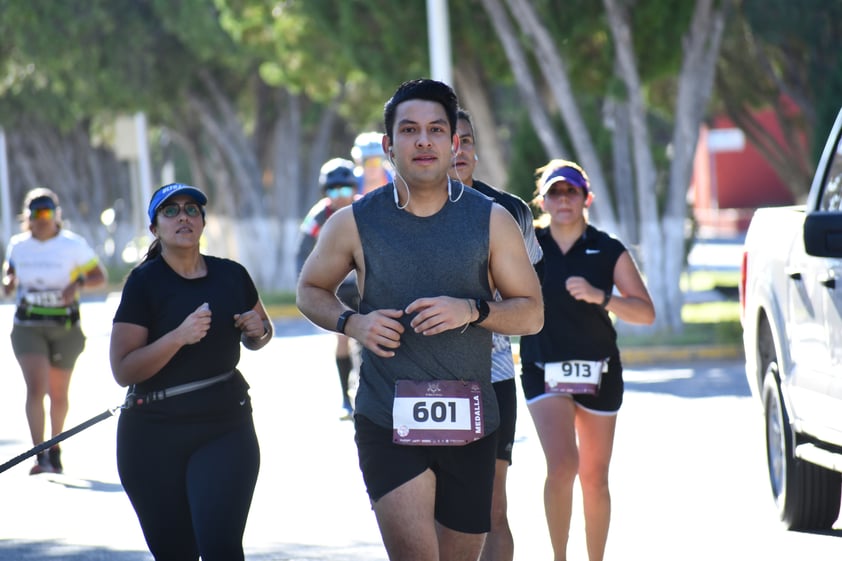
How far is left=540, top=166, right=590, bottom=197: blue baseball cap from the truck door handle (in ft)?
3.97

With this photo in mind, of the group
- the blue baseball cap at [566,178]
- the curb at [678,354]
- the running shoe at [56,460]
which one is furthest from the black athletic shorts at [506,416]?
the curb at [678,354]

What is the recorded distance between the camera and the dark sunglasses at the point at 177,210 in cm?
598

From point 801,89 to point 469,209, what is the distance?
2222 cm

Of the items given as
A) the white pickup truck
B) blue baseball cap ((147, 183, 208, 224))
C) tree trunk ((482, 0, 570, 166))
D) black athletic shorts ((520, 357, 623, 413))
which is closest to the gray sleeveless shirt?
blue baseball cap ((147, 183, 208, 224))

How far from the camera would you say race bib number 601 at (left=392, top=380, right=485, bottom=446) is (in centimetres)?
487

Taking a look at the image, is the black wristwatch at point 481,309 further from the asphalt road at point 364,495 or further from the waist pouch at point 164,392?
the asphalt road at point 364,495

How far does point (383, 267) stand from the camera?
4941mm

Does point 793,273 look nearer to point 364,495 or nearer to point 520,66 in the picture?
point 364,495

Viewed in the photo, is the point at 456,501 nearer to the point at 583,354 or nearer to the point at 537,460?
the point at 583,354

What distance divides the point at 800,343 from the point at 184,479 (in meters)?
3.20

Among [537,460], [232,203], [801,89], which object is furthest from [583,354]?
[232,203]

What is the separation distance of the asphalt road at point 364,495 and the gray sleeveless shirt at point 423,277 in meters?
2.85

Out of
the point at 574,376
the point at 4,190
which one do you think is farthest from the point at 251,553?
the point at 4,190

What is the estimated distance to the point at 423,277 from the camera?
193 inches
